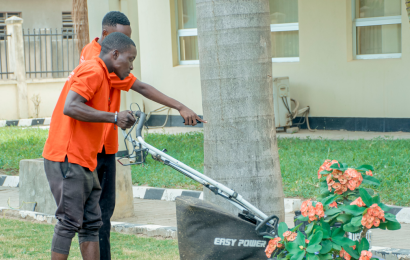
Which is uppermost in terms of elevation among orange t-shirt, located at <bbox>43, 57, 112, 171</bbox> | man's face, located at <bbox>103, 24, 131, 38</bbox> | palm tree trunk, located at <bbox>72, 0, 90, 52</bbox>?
palm tree trunk, located at <bbox>72, 0, 90, 52</bbox>

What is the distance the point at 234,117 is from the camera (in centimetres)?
399

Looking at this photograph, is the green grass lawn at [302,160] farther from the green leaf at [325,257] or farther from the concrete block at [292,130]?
the green leaf at [325,257]

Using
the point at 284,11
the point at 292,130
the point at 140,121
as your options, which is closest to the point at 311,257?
the point at 140,121

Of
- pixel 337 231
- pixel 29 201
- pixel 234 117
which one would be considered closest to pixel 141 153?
pixel 234 117

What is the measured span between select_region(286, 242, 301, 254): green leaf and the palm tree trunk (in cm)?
886

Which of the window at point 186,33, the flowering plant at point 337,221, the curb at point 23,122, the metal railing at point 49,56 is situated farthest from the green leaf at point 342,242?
the metal railing at point 49,56

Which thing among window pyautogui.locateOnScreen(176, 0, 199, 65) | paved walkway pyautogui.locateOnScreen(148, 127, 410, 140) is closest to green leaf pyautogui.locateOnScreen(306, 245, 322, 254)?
paved walkway pyautogui.locateOnScreen(148, 127, 410, 140)

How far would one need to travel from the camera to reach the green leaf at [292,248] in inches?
114

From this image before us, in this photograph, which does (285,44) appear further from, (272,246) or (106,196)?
(272,246)

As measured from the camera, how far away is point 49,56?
17.7 meters

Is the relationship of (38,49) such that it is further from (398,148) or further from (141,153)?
(141,153)

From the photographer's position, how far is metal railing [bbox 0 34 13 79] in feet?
55.2

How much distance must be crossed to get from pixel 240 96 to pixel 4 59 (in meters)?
14.8

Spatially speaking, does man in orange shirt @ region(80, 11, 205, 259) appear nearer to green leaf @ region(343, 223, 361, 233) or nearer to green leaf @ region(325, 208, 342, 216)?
green leaf @ region(325, 208, 342, 216)
